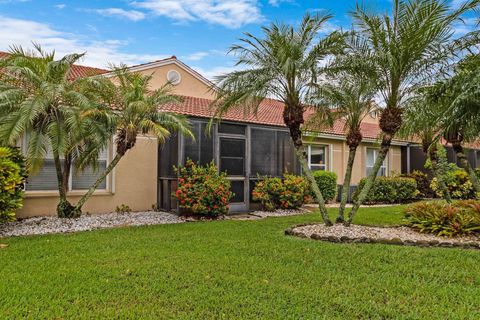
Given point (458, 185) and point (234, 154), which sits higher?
point (234, 154)

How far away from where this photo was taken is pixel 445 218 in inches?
348

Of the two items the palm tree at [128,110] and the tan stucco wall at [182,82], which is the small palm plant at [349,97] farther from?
the tan stucco wall at [182,82]

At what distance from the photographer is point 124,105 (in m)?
10.2

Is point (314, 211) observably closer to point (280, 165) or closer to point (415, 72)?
point (280, 165)

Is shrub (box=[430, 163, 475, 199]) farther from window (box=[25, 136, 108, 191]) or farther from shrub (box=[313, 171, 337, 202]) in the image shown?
window (box=[25, 136, 108, 191])

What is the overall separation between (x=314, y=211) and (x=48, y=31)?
13241 millimetres

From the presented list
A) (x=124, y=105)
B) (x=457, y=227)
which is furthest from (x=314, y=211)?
(x=124, y=105)

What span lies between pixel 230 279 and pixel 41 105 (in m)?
6.87

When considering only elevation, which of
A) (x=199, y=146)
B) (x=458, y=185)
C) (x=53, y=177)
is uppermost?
(x=199, y=146)

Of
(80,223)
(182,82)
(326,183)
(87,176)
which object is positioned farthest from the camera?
(182,82)

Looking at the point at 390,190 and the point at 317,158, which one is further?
the point at 317,158

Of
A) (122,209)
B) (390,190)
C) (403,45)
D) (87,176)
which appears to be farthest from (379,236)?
(390,190)

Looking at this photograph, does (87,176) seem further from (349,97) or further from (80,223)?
(349,97)

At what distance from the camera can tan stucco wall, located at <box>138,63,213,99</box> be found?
17.8 metres
